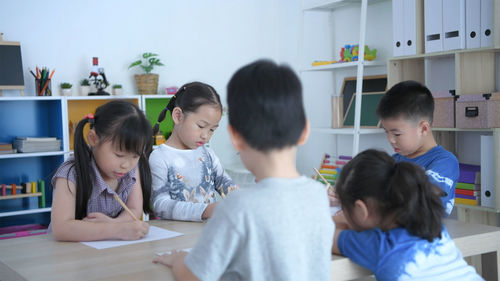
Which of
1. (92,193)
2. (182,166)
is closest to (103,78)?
(182,166)

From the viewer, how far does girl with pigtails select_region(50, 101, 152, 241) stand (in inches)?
59.6

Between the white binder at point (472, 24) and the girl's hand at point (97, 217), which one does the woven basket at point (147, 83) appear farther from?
the girl's hand at point (97, 217)

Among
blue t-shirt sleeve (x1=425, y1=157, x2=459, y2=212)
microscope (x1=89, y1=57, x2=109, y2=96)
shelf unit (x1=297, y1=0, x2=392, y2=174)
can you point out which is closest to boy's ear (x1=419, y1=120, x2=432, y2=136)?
blue t-shirt sleeve (x1=425, y1=157, x2=459, y2=212)

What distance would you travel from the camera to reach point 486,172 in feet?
9.82

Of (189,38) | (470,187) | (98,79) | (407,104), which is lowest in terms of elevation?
(470,187)

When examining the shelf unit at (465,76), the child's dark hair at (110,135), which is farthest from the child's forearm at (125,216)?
the shelf unit at (465,76)

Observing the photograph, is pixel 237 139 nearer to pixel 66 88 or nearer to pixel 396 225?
pixel 396 225

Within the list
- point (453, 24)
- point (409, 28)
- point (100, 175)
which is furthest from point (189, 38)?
point (100, 175)

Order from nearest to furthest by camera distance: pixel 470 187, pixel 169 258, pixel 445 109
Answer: pixel 169 258 < pixel 470 187 < pixel 445 109

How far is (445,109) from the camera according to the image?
321 centimetres

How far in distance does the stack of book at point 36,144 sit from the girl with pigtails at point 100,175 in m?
2.11

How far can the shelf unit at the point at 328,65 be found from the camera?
400 cm

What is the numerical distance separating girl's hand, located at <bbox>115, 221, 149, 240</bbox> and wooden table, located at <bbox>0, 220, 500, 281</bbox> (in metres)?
0.05

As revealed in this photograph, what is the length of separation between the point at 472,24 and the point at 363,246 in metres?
2.22
